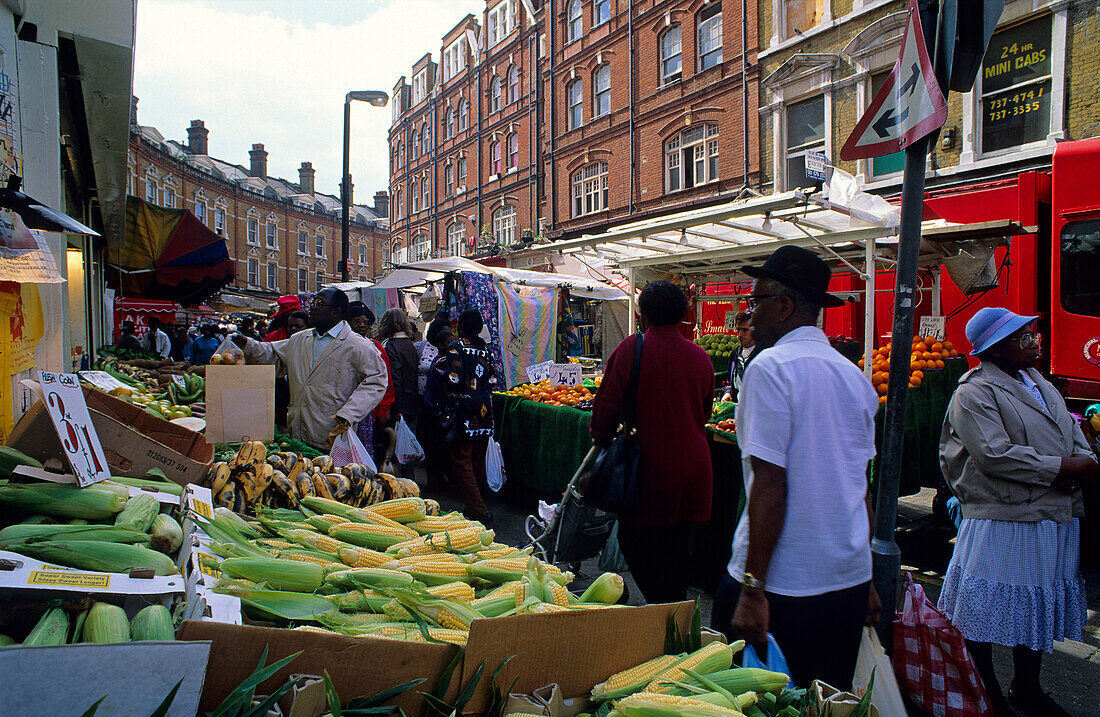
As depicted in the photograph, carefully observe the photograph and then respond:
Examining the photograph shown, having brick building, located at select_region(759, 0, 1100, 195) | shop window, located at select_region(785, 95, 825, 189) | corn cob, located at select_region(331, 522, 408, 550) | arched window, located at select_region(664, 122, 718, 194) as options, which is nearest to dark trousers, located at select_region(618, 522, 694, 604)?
corn cob, located at select_region(331, 522, 408, 550)

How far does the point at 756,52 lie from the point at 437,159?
25064 millimetres

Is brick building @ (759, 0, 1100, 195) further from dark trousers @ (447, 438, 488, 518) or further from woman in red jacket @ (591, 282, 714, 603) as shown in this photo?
woman in red jacket @ (591, 282, 714, 603)

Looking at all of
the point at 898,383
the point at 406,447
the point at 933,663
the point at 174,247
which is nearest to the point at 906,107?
the point at 898,383

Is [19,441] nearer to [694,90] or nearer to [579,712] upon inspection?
[579,712]

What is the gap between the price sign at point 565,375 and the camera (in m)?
7.47

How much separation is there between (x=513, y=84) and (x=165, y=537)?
31578mm

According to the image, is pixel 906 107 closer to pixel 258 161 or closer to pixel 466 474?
pixel 466 474

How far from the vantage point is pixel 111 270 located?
50.5 feet

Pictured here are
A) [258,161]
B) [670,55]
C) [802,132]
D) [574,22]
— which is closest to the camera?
[802,132]

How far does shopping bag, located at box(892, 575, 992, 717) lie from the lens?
291 cm

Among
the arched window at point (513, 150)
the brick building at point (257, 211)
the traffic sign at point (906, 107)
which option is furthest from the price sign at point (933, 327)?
the brick building at point (257, 211)

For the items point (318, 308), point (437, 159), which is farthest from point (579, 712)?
point (437, 159)

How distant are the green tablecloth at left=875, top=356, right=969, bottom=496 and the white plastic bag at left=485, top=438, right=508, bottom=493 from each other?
150 inches

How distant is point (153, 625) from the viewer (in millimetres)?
1465
